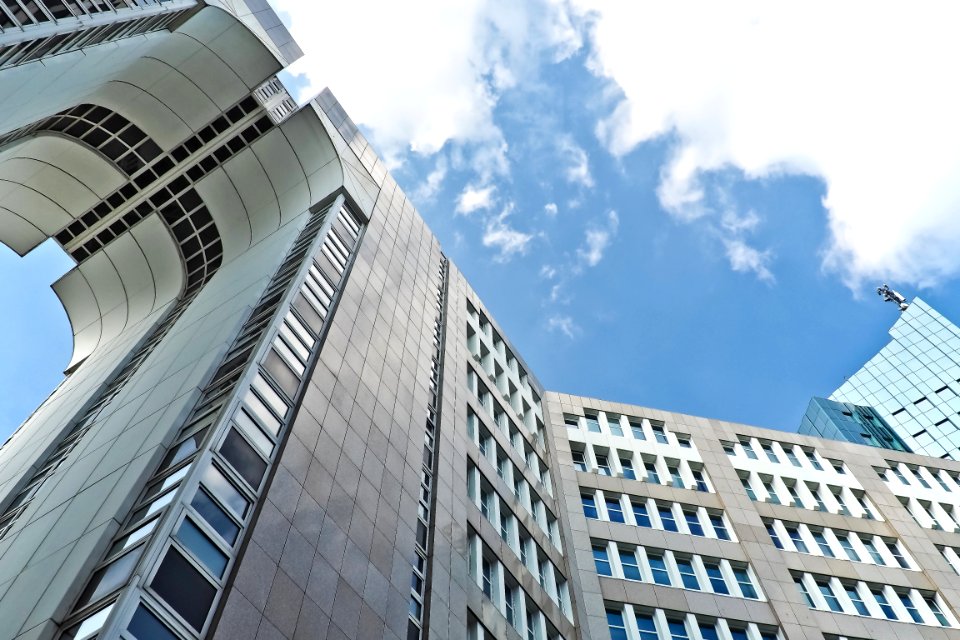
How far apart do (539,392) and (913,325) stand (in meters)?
93.6

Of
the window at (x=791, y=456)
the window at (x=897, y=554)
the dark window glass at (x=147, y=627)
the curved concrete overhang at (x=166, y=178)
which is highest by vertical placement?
the curved concrete overhang at (x=166, y=178)

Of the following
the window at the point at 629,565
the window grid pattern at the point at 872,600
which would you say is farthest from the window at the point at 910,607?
the window at the point at 629,565

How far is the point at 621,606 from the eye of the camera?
35.2 m

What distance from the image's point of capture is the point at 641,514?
139ft

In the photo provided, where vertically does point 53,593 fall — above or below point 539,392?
below

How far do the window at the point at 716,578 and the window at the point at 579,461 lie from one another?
947 centimetres

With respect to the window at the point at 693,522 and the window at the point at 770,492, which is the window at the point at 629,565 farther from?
the window at the point at 770,492

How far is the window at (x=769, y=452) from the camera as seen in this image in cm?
5062

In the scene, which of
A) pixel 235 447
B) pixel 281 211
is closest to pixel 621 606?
pixel 235 447

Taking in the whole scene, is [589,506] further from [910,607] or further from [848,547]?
[910,607]

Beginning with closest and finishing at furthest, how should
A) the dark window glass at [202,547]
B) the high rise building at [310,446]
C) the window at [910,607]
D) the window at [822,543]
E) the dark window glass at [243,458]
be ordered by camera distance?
the dark window glass at [202,547]
the high rise building at [310,446]
the dark window glass at [243,458]
the window at [910,607]
the window at [822,543]

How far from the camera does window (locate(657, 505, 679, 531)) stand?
136 ft

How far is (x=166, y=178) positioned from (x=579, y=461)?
113ft

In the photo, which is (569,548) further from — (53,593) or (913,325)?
(913,325)
